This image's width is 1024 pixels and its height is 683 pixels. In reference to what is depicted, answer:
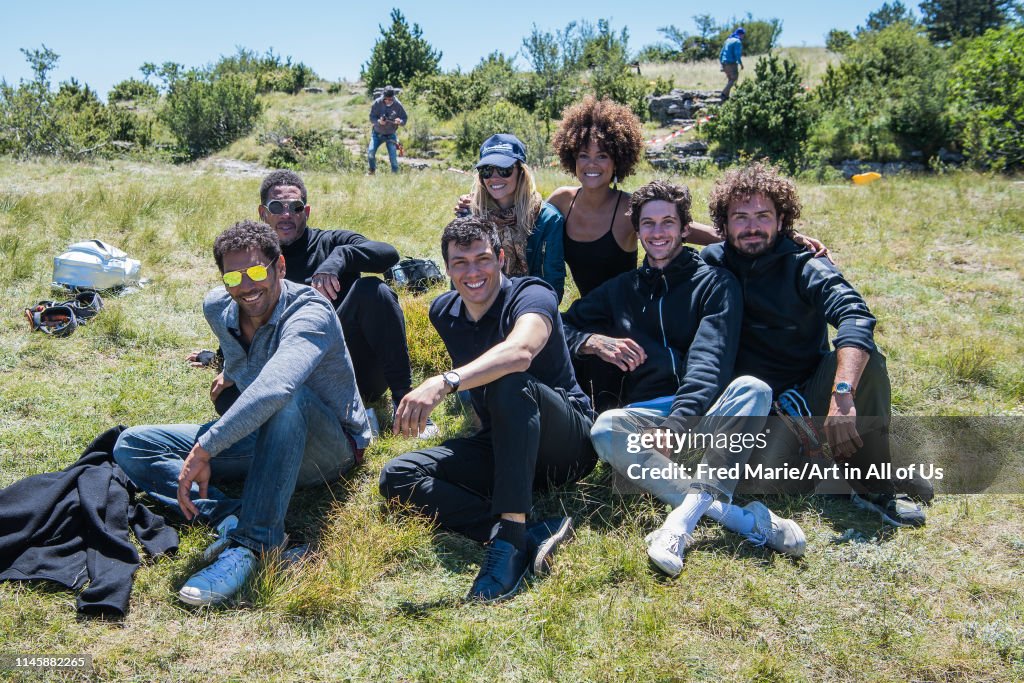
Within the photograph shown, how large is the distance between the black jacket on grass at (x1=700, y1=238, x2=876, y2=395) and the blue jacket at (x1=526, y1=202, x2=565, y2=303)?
4.06 ft

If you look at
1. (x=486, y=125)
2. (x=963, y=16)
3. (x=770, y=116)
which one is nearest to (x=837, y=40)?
(x=963, y=16)

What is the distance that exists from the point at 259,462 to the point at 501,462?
994 mm

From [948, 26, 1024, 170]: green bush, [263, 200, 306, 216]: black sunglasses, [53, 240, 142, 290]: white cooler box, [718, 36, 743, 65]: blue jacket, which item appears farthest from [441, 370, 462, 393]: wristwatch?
[718, 36, 743, 65]: blue jacket

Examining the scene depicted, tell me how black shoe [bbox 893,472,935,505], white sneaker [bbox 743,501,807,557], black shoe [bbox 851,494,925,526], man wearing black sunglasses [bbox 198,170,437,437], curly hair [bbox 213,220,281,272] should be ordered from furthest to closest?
man wearing black sunglasses [bbox 198,170,437,437] < black shoe [bbox 893,472,935,505] < black shoe [bbox 851,494,925,526] < curly hair [bbox 213,220,281,272] < white sneaker [bbox 743,501,807,557]

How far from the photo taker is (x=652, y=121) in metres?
25.4

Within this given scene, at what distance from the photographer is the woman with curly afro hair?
4605 mm

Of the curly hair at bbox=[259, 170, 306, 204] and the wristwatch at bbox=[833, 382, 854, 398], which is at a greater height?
the curly hair at bbox=[259, 170, 306, 204]

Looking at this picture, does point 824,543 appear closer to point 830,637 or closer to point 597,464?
point 830,637

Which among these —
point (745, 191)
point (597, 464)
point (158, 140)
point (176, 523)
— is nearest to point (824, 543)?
point (597, 464)

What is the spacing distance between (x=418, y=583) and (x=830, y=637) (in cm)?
158

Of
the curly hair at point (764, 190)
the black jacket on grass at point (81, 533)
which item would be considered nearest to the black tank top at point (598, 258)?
the curly hair at point (764, 190)

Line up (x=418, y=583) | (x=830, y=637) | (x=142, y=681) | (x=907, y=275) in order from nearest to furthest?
1. (x=142, y=681)
2. (x=830, y=637)
3. (x=418, y=583)
4. (x=907, y=275)

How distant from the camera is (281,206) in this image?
4391 mm
